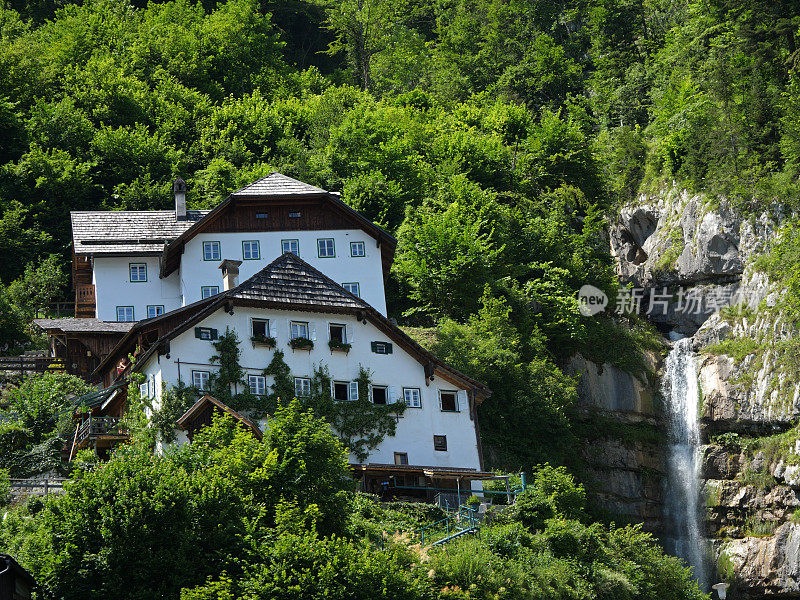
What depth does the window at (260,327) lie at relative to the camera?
159ft

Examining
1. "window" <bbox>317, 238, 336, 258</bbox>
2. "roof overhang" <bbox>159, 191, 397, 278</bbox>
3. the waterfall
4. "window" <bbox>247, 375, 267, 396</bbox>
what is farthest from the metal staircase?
the waterfall

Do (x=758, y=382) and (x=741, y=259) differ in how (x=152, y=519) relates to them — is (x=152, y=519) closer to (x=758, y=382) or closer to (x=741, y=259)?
(x=758, y=382)

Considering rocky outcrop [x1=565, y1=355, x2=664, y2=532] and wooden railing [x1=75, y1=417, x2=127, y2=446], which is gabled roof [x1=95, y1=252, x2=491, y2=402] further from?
rocky outcrop [x1=565, y1=355, x2=664, y2=532]

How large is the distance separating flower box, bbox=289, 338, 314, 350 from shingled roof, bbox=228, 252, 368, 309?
1.33 meters

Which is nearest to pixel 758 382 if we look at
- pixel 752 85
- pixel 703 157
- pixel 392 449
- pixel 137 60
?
pixel 703 157

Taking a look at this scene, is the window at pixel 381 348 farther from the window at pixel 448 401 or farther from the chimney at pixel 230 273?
the chimney at pixel 230 273

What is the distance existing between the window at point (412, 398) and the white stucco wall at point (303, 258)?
9.90 meters

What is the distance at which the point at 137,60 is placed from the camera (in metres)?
94.8

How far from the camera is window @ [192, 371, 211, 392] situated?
46469 mm

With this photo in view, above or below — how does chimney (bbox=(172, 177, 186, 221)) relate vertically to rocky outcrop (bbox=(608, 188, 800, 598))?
above

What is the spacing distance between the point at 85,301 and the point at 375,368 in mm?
20939

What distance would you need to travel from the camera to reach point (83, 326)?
198ft

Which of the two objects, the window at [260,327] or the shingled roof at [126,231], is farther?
the shingled roof at [126,231]

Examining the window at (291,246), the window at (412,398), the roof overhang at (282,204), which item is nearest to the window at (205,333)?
the window at (412,398)
